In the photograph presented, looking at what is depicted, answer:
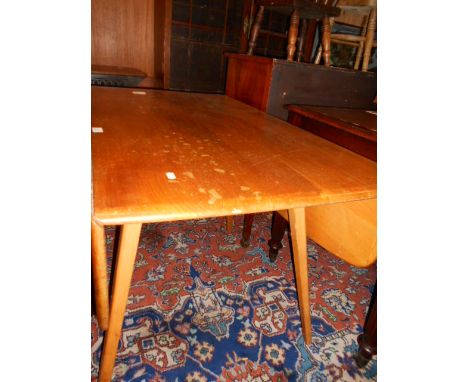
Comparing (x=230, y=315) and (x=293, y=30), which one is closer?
(x=230, y=315)

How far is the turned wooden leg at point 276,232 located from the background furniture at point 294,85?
66 centimetres

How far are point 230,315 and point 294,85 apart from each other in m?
1.28

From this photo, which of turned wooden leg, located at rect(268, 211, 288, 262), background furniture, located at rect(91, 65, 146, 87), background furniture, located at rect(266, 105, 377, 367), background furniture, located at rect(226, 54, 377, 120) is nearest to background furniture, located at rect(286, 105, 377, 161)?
background furniture, located at rect(266, 105, 377, 367)

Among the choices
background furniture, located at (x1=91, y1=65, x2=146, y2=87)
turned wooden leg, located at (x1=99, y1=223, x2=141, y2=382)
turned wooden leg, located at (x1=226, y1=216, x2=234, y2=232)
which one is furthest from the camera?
background furniture, located at (x1=91, y1=65, x2=146, y2=87)

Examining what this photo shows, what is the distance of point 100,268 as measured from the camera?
1.94ft

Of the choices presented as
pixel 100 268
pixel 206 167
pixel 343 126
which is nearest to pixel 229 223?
pixel 343 126

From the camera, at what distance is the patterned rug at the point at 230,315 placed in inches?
41.0

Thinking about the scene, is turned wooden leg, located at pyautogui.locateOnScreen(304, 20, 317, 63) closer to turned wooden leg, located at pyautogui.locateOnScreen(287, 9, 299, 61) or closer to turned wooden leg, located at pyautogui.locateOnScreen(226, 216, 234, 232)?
turned wooden leg, located at pyautogui.locateOnScreen(287, 9, 299, 61)

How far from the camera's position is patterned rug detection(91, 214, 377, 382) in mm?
1041

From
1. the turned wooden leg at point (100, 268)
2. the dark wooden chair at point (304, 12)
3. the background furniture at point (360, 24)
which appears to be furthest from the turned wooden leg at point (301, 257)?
the background furniture at point (360, 24)

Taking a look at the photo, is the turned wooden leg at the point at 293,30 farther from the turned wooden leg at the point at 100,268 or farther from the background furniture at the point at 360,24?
the turned wooden leg at the point at 100,268

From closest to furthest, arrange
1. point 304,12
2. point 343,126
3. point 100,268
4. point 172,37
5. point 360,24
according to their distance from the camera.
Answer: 1. point 100,268
2. point 343,126
3. point 304,12
4. point 360,24
5. point 172,37

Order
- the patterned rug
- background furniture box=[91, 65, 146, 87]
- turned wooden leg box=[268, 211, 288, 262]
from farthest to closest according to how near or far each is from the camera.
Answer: background furniture box=[91, 65, 146, 87] < turned wooden leg box=[268, 211, 288, 262] < the patterned rug

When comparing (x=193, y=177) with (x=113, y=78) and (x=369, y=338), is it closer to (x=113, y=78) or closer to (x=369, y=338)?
(x=369, y=338)
